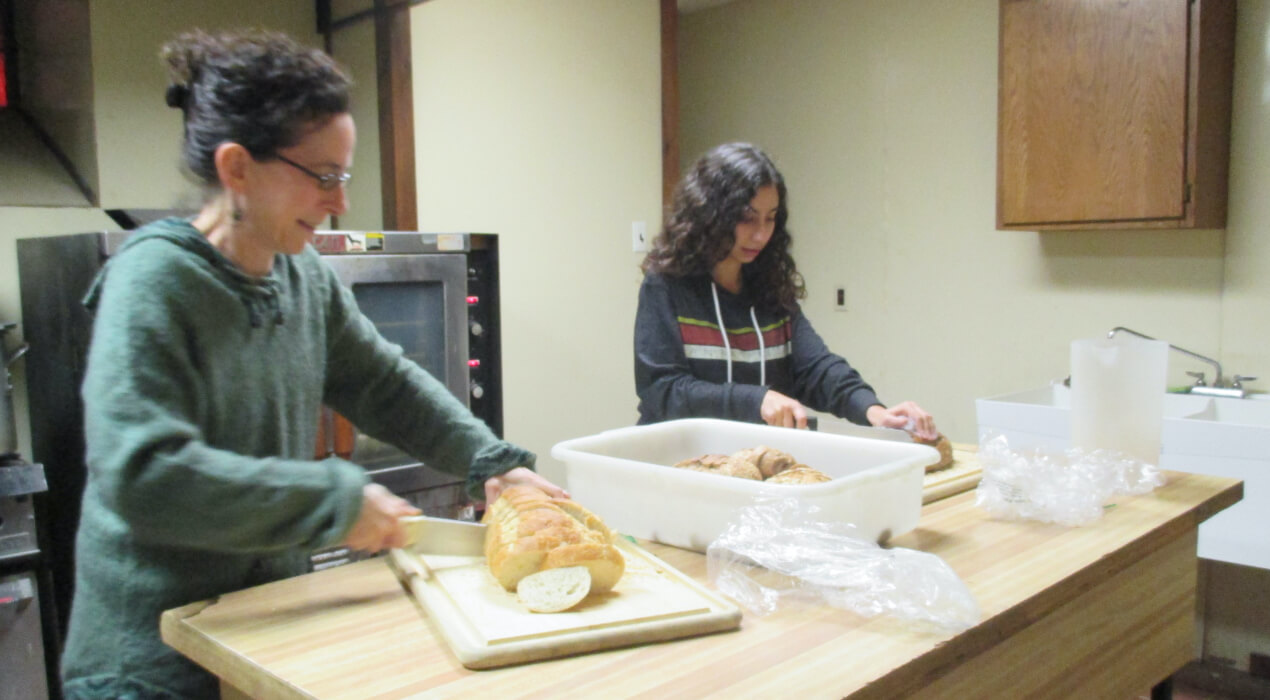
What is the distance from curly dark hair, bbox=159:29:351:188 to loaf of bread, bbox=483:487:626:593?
1.64 ft

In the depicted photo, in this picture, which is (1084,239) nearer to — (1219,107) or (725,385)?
(1219,107)

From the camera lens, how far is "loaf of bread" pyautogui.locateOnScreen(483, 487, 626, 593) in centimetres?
103

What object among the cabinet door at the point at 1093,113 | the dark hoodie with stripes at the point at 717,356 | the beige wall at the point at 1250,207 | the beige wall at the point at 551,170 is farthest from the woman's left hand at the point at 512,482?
the beige wall at the point at 1250,207

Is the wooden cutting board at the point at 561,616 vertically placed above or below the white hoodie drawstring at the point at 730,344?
below

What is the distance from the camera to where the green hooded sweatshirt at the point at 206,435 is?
0.94 metres

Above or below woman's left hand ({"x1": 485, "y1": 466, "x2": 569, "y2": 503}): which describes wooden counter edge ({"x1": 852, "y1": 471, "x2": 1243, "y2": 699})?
below

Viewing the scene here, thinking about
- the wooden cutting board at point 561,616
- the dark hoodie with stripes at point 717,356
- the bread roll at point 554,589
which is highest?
the dark hoodie with stripes at point 717,356

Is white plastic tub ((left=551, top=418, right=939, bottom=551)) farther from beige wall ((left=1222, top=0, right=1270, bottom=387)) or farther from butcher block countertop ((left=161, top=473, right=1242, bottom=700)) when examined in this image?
beige wall ((left=1222, top=0, right=1270, bottom=387))

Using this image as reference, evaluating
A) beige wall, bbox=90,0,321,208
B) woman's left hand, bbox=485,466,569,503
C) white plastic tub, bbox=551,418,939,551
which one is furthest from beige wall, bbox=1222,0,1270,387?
beige wall, bbox=90,0,321,208

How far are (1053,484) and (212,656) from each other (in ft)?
3.69

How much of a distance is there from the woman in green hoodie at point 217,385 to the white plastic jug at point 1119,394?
99 cm

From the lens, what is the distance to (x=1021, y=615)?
1.07m

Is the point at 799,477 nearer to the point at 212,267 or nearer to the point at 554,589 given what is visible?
the point at 554,589

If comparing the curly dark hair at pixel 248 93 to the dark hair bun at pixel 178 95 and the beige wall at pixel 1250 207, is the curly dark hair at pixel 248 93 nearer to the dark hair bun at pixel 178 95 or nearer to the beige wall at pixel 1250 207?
the dark hair bun at pixel 178 95
